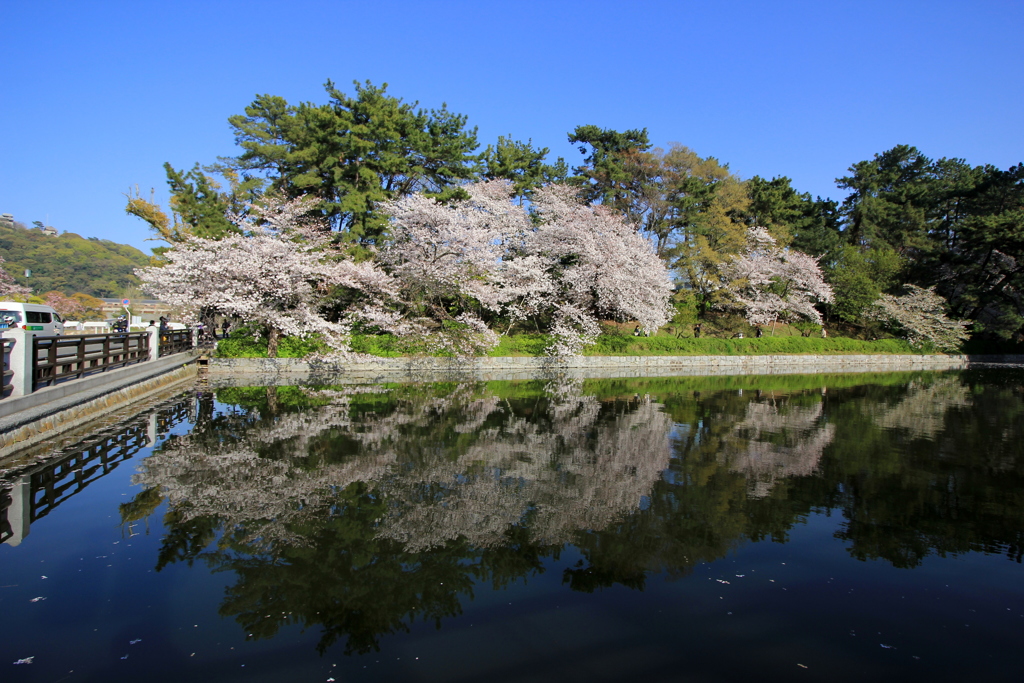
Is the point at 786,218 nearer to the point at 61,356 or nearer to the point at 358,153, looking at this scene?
the point at 358,153

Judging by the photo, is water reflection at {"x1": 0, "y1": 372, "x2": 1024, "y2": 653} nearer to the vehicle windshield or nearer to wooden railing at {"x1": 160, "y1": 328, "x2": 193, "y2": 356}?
wooden railing at {"x1": 160, "y1": 328, "x2": 193, "y2": 356}

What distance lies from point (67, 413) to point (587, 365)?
922 inches

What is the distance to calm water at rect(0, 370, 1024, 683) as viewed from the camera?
4258 millimetres

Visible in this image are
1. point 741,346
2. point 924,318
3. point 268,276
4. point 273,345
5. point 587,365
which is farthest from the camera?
point 924,318

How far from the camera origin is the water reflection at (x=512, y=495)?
216 inches

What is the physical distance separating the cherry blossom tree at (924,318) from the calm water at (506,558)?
3456cm

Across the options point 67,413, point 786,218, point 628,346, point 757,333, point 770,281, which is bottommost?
point 67,413

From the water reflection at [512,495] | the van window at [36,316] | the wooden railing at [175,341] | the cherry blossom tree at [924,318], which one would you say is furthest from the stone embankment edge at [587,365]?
the water reflection at [512,495]

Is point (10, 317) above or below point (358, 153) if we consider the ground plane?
below

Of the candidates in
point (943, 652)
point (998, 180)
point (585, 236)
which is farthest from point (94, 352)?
point (998, 180)

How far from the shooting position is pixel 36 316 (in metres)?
25.1

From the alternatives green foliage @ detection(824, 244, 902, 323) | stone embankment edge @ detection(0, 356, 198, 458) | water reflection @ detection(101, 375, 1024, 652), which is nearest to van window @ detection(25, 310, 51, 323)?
stone embankment edge @ detection(0, 356, 198, 458)

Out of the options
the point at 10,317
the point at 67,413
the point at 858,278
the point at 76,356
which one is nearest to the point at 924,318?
the point at 858,278

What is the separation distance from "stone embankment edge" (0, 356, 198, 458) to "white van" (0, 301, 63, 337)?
1067 cm
